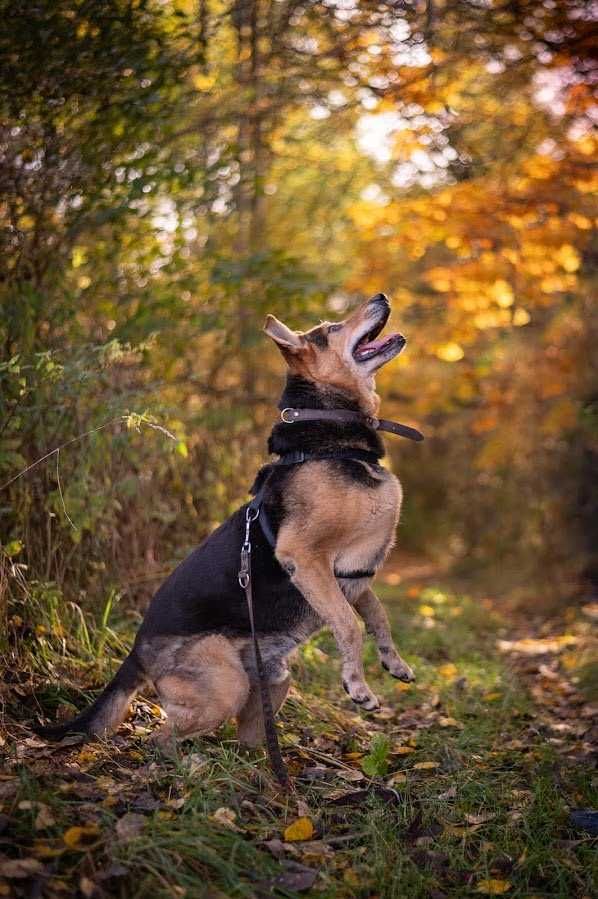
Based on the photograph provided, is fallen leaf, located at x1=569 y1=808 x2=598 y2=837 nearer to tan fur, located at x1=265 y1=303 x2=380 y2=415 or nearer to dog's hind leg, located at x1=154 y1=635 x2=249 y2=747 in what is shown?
dog's hind leg, located at x1=154 y1=635 x2=249 y2=747

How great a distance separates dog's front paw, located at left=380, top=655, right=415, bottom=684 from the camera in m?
4.25

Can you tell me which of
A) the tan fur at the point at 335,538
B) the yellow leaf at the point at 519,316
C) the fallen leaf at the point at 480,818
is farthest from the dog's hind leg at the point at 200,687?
the yellow leaf at the point at 519,316

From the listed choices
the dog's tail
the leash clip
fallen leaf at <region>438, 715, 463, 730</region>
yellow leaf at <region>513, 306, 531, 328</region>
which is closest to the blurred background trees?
yellow leaf at <region>513, 306, 531, 328</region>

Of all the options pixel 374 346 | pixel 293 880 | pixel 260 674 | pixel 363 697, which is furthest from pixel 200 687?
pixel 374 346

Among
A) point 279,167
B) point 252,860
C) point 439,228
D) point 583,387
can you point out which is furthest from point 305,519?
point 279,167

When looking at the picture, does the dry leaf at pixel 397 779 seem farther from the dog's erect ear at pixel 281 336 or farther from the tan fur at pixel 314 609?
the dog's erect ear at pixel 281 336

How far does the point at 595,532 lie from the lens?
33.5ft

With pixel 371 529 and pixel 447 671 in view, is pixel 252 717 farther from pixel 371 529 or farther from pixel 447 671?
pixel 447 671

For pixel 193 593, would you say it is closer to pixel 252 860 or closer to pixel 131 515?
pixel 252 860

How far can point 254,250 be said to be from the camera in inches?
360

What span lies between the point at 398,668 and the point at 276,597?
74cm

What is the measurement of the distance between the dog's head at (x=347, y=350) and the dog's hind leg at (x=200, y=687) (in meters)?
1.50

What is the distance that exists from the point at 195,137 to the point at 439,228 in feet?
9.21

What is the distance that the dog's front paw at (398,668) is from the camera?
4.25 metres
